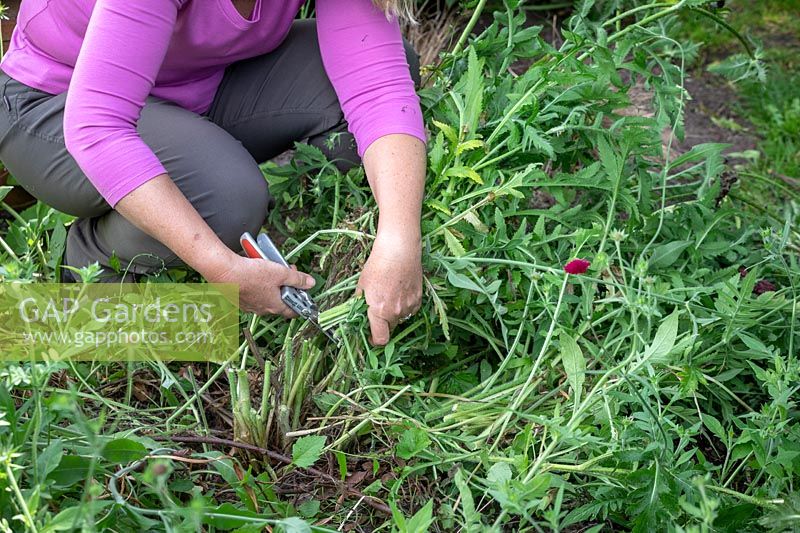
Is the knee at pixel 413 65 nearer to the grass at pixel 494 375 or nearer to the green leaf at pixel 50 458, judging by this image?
the grass at pixel 494 375

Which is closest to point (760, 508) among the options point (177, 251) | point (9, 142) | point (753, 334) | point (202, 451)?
point (753, 334)

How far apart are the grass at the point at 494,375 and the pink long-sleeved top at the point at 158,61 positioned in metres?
0.13

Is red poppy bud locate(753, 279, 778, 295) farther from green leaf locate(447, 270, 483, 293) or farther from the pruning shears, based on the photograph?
the pruning shears

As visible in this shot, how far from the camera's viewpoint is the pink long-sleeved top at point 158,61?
1.35 meters

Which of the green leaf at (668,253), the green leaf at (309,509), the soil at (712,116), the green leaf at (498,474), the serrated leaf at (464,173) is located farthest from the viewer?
the soil at (712,116)

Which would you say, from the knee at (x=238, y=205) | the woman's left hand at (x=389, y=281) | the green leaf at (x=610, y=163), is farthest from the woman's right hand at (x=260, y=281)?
the green leaf at (x=610, y=163)

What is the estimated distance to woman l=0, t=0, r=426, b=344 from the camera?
1365 millimetres

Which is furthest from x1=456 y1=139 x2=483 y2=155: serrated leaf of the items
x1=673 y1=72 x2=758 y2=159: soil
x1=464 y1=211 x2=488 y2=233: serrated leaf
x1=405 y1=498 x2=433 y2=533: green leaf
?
x1=673 y1=72 x2=758 y2=159: soil

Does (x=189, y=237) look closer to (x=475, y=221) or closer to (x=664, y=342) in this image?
(x=475, y=221)

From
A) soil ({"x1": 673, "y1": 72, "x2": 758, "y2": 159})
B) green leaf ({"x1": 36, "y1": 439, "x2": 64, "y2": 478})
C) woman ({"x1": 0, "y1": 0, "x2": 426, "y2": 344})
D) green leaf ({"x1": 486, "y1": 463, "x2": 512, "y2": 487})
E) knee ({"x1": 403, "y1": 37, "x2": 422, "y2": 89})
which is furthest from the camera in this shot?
soil ({"x1": 673, "y1": 72, "x2": 758, "y2": 159})

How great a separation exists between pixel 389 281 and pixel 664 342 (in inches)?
16.9

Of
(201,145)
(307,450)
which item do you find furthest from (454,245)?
(201,145)

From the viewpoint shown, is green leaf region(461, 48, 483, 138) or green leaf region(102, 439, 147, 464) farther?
green leaf region(461, 48, 483, 138)

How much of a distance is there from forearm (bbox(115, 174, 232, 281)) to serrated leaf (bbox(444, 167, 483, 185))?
1.35ft
